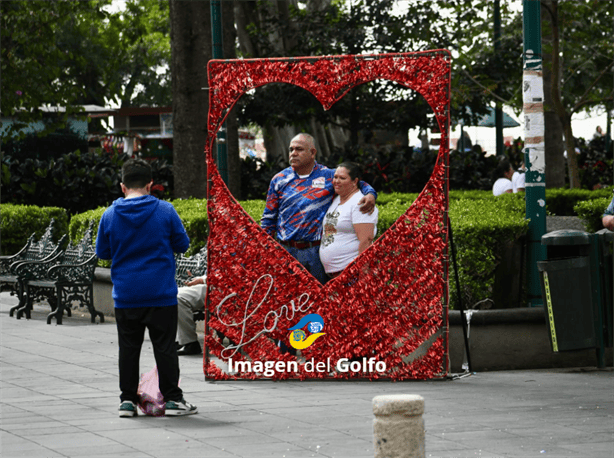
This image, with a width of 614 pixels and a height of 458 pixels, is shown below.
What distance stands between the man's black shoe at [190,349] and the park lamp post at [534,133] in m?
3.05

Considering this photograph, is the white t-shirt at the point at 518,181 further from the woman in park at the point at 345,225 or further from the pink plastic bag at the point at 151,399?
the pink plastic bag at the point at 151,399

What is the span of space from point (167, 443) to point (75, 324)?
20.7ft

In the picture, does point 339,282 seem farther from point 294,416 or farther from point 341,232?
point 294,416

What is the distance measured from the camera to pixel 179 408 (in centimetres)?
692

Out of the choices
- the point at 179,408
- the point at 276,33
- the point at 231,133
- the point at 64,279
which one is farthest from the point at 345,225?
the point at 276,33

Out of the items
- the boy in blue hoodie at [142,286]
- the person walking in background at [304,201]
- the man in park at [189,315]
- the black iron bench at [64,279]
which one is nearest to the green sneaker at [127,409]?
the boy in blue hoodie at [142,286]

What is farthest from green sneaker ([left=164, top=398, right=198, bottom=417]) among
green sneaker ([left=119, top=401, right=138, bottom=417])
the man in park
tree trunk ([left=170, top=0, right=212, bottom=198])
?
tree trunk ([left=170, top=0, right=212, bottom=198])

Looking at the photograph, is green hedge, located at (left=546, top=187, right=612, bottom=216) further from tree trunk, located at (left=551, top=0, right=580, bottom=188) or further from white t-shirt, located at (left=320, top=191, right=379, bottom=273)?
white t-shirt, located at (left=320, top=191, right=379, bottom=273)

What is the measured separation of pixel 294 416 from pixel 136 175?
1903mm

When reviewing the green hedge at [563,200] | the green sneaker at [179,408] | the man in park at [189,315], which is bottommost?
the green sneaker at [179,408]

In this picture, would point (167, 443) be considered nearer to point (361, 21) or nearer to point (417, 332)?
point (417, 332)

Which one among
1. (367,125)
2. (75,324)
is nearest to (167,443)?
(75,324)

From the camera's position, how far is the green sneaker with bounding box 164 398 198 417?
22.6ft

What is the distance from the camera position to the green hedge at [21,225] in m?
16.6
